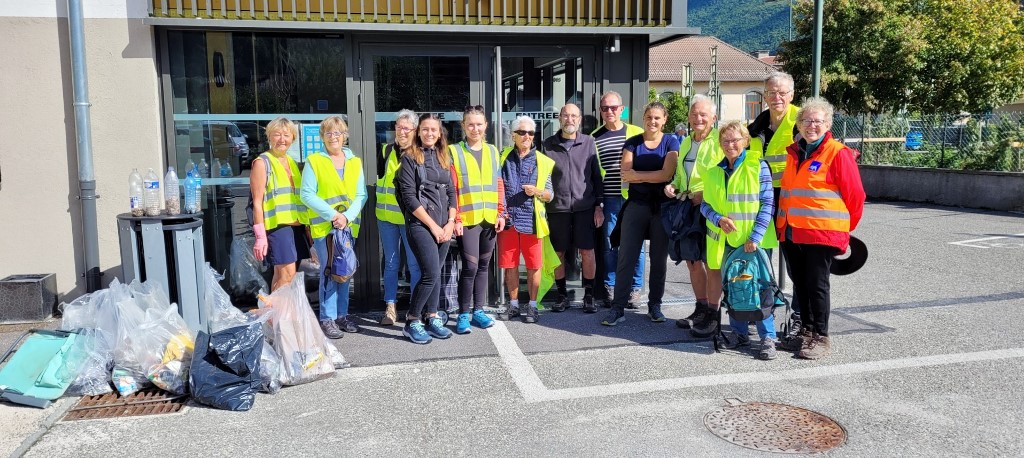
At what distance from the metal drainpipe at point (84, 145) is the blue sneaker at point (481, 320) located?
120 inches

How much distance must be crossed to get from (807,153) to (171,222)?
4407 millimetres

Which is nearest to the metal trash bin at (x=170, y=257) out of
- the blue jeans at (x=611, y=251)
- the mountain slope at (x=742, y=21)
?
the blue jeans at (x=611, y=251)

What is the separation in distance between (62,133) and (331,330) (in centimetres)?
269

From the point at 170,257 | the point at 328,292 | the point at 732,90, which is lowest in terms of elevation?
the point at 328,292

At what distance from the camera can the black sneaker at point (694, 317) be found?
19.6 ft

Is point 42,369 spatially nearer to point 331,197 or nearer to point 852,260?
point 331,197

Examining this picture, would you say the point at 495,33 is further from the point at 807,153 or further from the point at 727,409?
the point at 727,409

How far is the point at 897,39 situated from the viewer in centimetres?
2183

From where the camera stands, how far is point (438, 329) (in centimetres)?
591

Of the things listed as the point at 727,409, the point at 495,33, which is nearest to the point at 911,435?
the point at 727,409

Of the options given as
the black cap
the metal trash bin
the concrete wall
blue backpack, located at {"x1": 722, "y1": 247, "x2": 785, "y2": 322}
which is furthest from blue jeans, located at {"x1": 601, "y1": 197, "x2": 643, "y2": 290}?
the concrete wall

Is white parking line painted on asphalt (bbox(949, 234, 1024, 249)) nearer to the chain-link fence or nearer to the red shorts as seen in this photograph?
the chain-link fence

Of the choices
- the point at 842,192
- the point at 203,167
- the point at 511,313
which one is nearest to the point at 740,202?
the point at 842,192

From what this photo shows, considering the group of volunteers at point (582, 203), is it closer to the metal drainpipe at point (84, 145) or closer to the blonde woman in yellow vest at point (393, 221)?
the blonde woman in yellow vest at point (393, 221)
